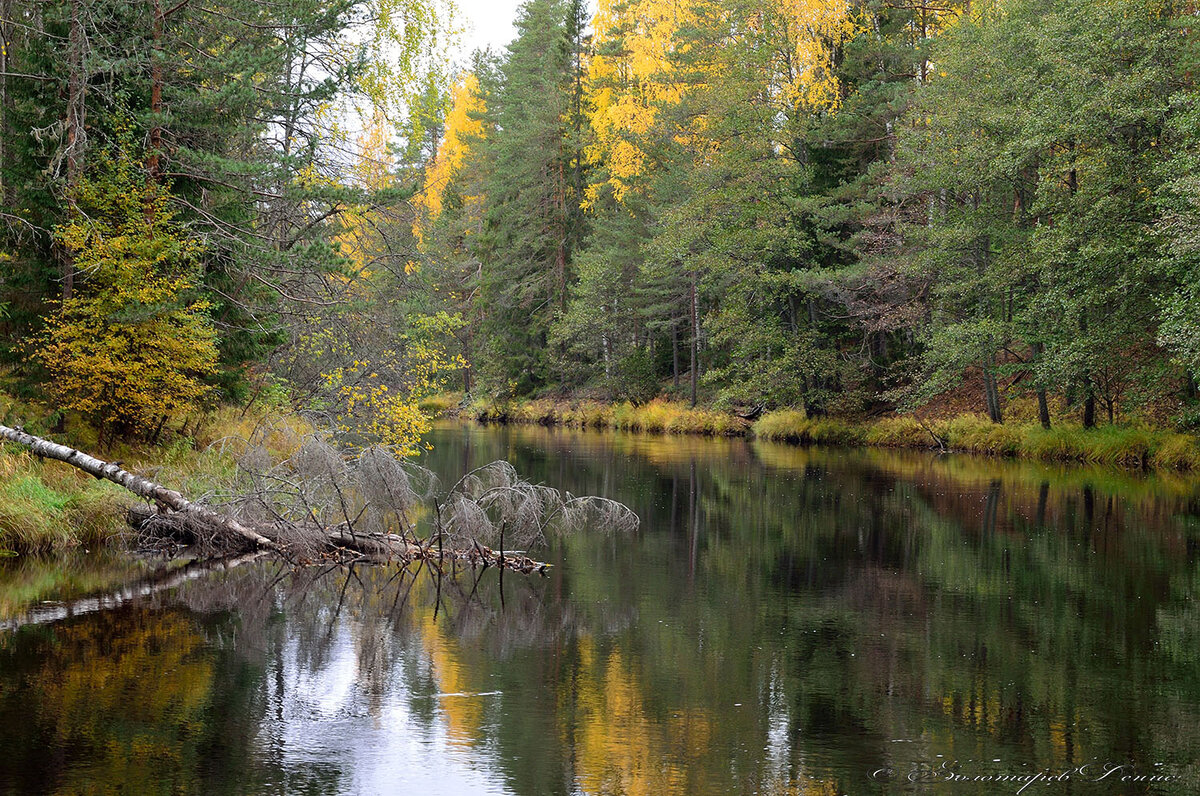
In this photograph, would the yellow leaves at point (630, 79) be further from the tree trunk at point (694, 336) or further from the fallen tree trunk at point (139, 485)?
the fallen tree trunk at point (139, 485)

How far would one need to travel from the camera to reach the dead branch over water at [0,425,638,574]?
539 inches

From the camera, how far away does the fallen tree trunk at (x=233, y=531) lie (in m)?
13.6

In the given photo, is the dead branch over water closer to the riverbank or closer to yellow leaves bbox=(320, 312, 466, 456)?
yellow leaves bbox=(320, 312, 466, 456)

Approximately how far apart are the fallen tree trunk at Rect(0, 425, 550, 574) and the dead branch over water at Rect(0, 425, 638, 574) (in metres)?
0.01

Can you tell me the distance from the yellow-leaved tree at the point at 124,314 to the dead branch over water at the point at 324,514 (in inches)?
69.4

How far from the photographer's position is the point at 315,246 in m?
16.8

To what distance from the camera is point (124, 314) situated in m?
15.2

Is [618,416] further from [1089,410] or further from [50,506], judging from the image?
[50,506]

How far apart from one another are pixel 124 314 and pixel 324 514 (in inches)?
154

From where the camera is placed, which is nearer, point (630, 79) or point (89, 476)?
point (89, 476)

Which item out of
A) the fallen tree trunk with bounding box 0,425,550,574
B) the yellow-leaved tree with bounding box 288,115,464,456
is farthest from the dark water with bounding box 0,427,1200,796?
the yellow-leaved tree with bounding box 288,115,464,456

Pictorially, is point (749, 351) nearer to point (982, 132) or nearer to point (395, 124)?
point (982, 132)

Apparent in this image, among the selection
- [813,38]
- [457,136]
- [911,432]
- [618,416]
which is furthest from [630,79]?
[457,136]

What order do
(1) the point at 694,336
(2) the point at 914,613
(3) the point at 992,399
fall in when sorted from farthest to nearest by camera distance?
(1) the point at 694,336, (3) the point at 992,399, (2) the point at 914,613
